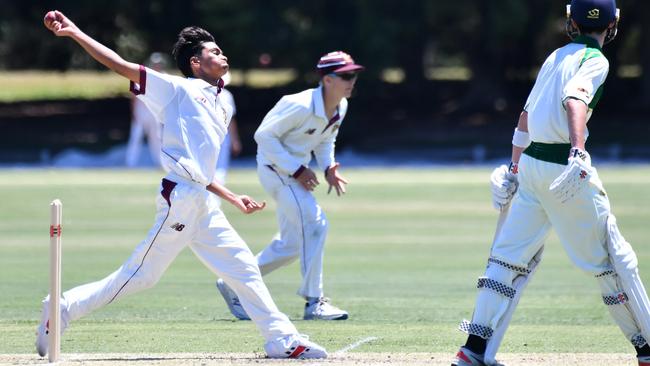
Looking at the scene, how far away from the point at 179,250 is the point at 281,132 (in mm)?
2784

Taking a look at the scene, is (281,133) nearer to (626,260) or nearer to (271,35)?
(626,260)

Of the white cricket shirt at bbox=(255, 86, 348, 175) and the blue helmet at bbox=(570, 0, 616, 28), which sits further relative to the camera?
the white cricket shirt at bbox=(255, 86, 348, 175)

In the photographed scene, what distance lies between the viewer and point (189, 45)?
24.8 ft

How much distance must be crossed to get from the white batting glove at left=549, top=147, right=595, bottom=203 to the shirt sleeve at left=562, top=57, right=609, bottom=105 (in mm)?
308

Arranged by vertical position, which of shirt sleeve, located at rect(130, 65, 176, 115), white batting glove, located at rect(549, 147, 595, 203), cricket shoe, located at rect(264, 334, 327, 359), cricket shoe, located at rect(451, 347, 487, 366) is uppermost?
shirt sleeve, located at rect(130, 65, 176, 115)

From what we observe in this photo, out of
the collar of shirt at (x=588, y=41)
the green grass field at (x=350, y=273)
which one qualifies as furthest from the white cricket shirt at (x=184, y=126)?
the collar of shirt at (x=588, y=41)

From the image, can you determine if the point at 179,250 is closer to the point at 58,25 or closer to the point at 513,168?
the point at 58,25

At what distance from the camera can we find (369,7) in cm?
3353

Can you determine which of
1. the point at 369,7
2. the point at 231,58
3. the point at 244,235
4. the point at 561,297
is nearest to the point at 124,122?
the point at 231,58

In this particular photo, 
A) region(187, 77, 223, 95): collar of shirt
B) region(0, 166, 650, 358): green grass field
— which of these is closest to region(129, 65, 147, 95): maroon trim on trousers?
region(187, 77, 223, 95): collar of shirt

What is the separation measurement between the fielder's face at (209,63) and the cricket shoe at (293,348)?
63.6 inches

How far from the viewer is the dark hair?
24.8 feet

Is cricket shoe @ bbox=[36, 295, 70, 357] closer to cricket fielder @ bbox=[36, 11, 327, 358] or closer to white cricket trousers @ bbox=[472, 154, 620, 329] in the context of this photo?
cricket fielder @ bbox=[36, 11, 327, 358]

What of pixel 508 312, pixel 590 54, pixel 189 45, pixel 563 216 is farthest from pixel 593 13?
pixel 189 45
